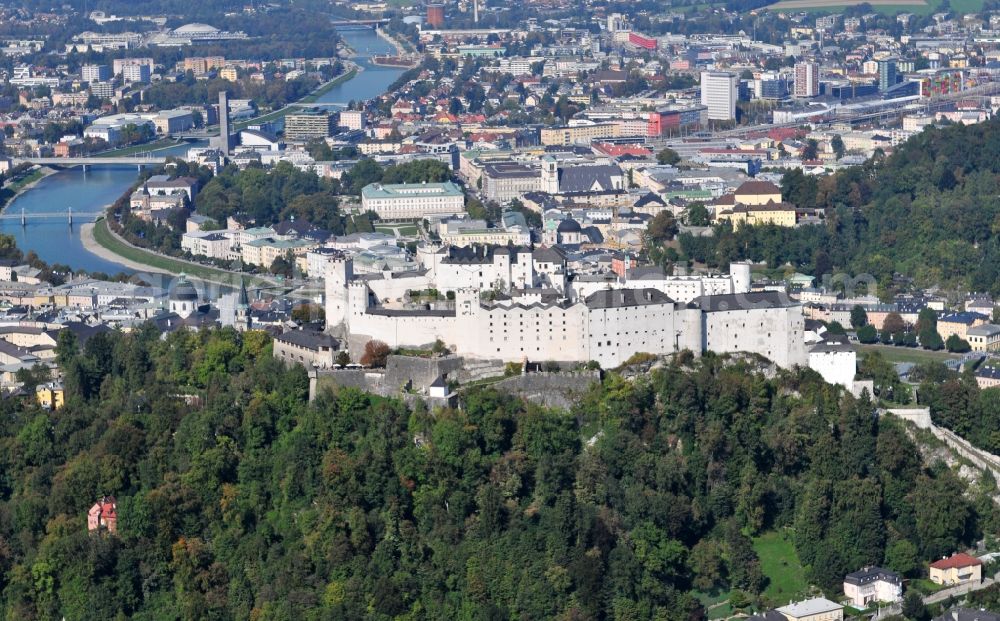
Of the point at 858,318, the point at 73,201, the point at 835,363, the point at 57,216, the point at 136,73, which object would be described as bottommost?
the point at 136,73

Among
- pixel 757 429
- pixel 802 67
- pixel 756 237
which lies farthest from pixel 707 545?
pixel 802 67

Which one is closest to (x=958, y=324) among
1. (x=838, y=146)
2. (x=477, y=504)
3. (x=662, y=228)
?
(x=662, y=228)

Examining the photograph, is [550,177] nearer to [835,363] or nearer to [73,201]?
[73,201]

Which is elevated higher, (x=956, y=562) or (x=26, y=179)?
(x=956, y=562)

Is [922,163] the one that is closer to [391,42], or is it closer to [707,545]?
[707,545]

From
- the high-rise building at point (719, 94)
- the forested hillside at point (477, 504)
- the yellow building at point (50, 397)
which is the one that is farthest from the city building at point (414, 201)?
the forested hillside at point (477, 504)
